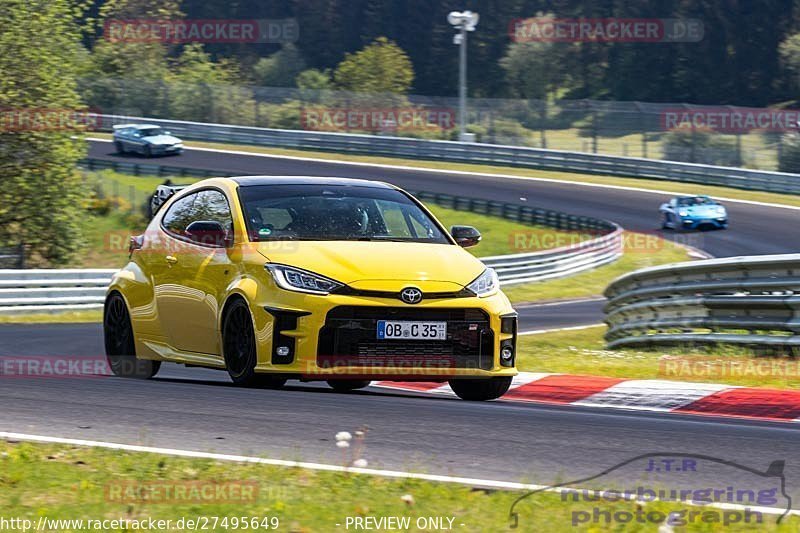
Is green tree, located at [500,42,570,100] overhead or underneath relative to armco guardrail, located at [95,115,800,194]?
overhead

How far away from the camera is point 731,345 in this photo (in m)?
12.2

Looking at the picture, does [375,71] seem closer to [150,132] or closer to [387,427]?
[150,132]

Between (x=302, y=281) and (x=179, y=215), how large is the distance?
6.79 feet

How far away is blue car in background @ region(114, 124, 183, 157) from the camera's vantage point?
5262 cm

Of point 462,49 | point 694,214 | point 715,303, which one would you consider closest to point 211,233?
point 715,303

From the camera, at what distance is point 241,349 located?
851 centimetres

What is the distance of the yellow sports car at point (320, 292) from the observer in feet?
26.7

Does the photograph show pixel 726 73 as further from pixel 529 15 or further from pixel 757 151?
pixel 757 151

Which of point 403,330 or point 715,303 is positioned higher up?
point 403,330

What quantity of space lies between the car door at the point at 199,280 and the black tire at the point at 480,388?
67.5 inches

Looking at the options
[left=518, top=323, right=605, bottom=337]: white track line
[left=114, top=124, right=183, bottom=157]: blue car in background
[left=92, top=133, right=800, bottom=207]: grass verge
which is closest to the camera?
[left=518, top=323, right=605, bottom=337]: white track line

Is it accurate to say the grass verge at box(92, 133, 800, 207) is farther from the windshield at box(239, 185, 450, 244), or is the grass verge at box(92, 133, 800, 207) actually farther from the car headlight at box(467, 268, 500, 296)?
the car headlight at box(467, 268, 500, 296)

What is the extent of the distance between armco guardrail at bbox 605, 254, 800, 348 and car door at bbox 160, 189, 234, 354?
5036 mm

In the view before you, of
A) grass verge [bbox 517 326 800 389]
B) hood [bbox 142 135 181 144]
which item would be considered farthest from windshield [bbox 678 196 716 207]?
grass verge [bbox 517 326 800 389]
